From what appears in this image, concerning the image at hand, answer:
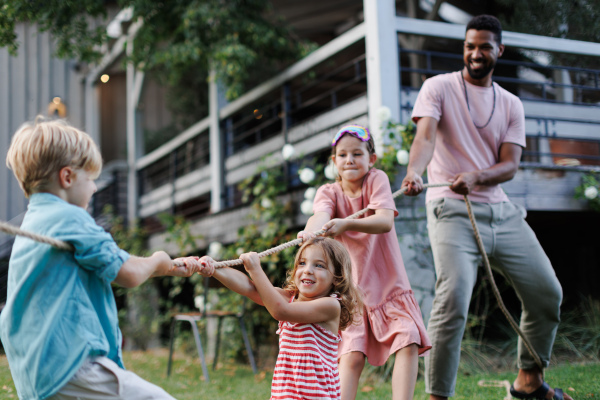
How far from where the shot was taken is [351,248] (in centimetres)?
263

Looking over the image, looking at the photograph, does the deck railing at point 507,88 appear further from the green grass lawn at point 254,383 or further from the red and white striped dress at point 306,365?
the red and white striped dress at point 306,365

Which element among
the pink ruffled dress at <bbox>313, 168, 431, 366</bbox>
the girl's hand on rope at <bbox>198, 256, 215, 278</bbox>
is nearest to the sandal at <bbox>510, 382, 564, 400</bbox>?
the pink ruffled dress at <bbox>313, 168, 431, 366</bbox>

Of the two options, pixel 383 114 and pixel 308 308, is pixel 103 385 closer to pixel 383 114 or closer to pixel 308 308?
pixel 308 308

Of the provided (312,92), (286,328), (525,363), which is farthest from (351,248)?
(312,92)

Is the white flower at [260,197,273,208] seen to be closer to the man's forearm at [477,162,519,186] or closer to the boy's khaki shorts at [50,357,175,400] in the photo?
the man's forearm at [477,162,519,186]

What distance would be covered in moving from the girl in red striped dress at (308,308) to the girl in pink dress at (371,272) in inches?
6.2

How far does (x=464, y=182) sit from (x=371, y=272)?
0.66 meters

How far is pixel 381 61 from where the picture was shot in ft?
15.7

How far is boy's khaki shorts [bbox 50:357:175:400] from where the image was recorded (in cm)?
162

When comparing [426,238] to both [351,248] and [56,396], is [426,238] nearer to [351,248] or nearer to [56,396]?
[351,248]

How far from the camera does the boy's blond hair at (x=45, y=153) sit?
5.43ft

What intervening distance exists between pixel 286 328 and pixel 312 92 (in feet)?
27.2

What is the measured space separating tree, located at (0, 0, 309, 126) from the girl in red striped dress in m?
4.30

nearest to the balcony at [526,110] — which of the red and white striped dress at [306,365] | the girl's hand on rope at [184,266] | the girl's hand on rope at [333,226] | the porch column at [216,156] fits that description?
the porch column at [216,156]
